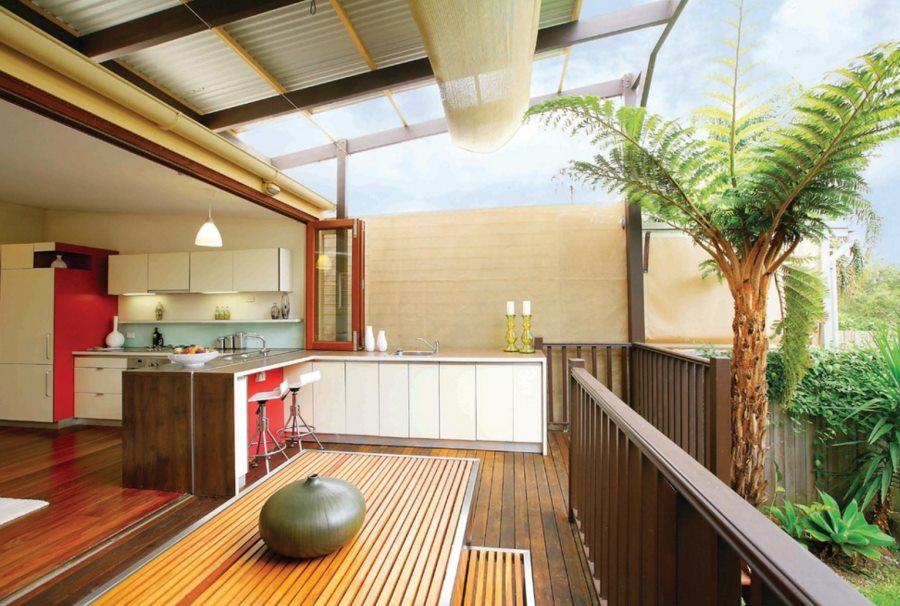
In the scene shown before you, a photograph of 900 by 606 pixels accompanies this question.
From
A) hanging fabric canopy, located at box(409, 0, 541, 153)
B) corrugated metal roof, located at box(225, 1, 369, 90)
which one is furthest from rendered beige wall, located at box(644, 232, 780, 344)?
corrugated metal roof, located at box(225, 1, 369, 90)

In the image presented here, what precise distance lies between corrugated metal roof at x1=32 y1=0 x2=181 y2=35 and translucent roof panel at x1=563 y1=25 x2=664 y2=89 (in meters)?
3.32

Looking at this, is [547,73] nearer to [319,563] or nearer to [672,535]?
[672,535]

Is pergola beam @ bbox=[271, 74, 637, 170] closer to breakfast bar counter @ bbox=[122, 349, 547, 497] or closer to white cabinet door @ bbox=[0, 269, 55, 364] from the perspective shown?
breakfast bar counter @ bbox=[122, 349, 547, 497]

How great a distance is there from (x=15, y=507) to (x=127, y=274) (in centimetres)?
305

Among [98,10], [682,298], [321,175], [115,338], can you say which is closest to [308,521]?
[98,10]

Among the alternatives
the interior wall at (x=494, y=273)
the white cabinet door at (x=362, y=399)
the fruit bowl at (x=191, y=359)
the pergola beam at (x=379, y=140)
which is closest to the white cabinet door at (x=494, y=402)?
the interior wall at (x=494, y=273)

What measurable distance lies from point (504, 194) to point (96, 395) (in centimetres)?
528

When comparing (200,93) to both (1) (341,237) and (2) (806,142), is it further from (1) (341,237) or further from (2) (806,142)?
(2) (806,142)

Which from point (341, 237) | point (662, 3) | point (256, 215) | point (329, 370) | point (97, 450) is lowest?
point (97, 450)

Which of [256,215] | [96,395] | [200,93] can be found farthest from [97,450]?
[200,93]

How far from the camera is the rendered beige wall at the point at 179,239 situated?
4691mm

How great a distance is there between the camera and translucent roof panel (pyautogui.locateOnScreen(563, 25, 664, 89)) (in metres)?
3.60

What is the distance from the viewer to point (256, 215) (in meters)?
4.58

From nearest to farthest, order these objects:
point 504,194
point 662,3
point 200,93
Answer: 1. point 662,3
2. point 200,93
3. point 504,194
